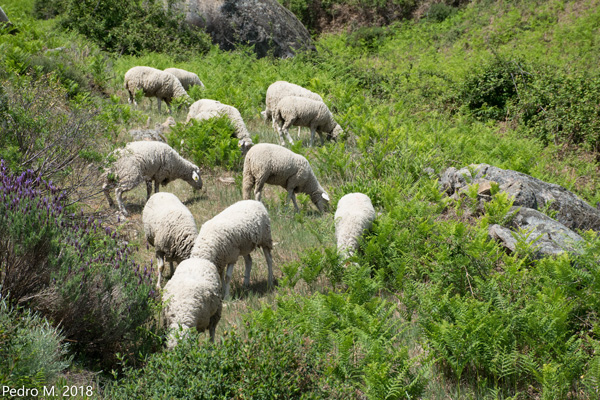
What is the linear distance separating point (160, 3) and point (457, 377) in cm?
2112

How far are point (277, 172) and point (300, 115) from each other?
3.56 metres

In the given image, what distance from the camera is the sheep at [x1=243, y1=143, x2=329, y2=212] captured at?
8641 mm

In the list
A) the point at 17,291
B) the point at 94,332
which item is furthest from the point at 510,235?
the point at 17,291

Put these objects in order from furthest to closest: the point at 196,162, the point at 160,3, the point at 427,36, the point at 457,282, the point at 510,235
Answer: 1. the point at 427,36
2. the point at 160,3
3. the point at 196,162
4. the point at 510,235
5. the point at 457,282

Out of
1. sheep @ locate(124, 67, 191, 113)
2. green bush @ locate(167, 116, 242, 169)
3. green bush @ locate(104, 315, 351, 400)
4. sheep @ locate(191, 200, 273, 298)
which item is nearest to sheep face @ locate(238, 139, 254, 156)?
green bush @ locate(167, 116, 242, 169)

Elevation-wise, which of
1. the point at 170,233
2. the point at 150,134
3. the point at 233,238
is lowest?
the point at 150,134

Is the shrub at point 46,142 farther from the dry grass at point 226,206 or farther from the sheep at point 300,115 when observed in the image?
the sheep at point 300,115

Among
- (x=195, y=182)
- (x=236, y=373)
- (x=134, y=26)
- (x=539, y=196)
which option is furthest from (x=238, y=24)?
(x=236, y=373)

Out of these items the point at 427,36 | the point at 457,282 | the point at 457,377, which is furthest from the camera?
the point at 427,36

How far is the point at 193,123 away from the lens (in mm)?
10445

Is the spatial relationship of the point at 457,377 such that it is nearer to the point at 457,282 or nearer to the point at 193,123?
the point at 457,282

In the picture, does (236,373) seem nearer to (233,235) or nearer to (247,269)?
(233,235)

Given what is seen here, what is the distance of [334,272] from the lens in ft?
21.2

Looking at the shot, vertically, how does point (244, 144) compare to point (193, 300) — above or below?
below
